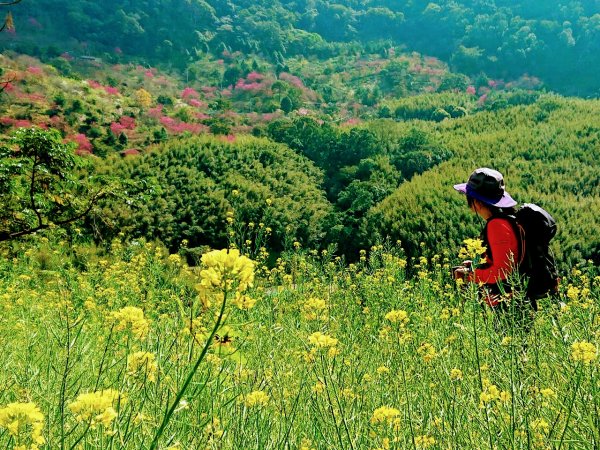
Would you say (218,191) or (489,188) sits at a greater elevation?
(489,188)

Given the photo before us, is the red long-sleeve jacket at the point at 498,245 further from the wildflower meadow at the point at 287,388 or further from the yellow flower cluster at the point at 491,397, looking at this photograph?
the yellow flower cluster at the point at 491,397

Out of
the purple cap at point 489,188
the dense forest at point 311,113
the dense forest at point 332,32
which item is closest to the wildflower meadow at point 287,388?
the purple cap at point 489,188

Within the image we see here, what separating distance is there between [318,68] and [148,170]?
31290mm

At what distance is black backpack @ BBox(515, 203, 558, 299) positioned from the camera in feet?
9.81

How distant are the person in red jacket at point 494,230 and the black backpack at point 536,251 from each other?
6 cm

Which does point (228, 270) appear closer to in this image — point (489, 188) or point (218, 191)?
point (489, 188)

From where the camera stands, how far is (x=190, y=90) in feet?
107

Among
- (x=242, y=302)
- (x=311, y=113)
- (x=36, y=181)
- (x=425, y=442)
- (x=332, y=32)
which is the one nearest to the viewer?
(x=242, y=302)

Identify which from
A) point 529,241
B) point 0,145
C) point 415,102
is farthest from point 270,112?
point 529,241

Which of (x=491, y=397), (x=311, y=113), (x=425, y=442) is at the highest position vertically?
(x=311, y=113)

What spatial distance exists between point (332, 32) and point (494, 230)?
2093 inches

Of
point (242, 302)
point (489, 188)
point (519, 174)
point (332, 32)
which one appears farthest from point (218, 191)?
point (332, 32)

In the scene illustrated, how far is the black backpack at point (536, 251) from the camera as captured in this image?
299cm

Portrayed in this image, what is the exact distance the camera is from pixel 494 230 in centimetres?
299
